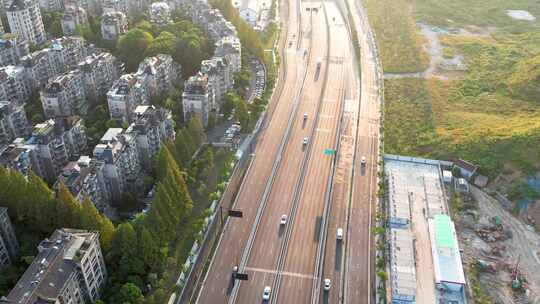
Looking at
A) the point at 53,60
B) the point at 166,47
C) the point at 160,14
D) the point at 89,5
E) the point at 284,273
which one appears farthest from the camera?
the point at 89,5

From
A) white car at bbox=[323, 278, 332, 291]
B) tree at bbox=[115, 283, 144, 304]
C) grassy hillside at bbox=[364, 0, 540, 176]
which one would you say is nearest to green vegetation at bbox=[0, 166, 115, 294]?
tree at bbox=[115, 283, 144, 304]

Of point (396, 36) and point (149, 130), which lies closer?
point (149, 130)

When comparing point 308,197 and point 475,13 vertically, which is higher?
point 475,13

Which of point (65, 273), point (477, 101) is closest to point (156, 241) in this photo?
point (65, 273)

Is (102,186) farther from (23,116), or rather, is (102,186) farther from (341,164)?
(341,164)

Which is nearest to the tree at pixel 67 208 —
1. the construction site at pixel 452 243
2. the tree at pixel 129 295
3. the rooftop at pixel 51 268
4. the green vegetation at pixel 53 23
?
the rooftop at pixel 51 268

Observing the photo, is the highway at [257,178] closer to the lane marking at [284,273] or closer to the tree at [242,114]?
the lane marking at [284,273]

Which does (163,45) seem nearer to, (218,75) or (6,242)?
(218,75)
